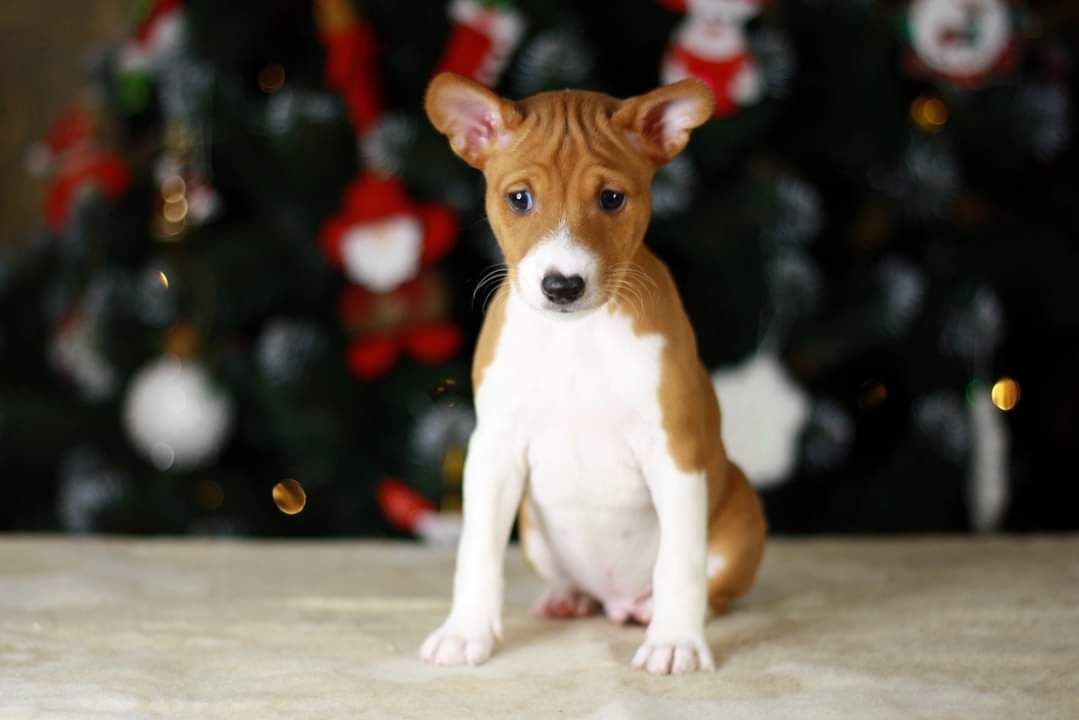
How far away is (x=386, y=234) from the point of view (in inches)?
101

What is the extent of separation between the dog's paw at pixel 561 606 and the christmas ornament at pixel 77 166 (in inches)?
60.6

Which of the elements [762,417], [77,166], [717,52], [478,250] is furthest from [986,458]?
[77,166]

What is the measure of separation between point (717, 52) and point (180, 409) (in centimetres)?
133

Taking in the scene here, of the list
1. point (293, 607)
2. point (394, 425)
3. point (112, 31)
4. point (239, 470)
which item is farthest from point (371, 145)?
point (112, 31)

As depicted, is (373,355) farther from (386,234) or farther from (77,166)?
(77,166)

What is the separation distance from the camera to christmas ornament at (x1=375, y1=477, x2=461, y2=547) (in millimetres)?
2613

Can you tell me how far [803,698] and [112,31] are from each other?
3.01 meters

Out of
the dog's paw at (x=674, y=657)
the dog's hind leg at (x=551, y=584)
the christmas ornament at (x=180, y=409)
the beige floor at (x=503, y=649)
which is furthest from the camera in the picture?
the christmas ornament at (x=180, y=409)

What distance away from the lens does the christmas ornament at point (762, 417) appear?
102 inches

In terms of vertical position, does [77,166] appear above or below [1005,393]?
above

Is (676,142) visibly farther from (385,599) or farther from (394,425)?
(394,425)

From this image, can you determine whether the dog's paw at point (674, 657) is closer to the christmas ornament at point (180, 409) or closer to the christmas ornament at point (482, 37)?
the christmas ornament at point (482, 37)

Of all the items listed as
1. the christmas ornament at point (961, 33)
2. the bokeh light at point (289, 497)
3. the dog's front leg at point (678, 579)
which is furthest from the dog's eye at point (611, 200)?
the bokeh light at point (289, 497)

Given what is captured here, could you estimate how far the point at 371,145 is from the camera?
261 centimetres
